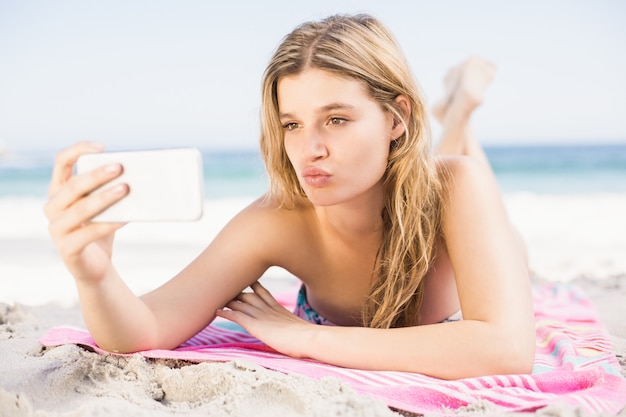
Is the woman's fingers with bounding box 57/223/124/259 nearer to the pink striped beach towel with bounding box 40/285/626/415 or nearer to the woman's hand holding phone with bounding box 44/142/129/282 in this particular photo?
the woman's hand holding phone with bounding box 44/142/129/282

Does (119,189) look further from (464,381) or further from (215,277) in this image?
(464,381)

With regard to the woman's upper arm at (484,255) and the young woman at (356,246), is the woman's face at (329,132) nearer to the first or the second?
the young woman at (356,246)

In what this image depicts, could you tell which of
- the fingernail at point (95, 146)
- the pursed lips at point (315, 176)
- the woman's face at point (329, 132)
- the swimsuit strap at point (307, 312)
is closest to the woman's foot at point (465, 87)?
the swimsuit strap at point (307, 312)

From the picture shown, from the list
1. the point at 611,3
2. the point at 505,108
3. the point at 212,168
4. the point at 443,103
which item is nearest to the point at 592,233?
the point at 443,103

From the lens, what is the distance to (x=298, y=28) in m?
2.42

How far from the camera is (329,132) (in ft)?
7.12

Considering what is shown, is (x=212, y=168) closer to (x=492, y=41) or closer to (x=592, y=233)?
(x=492, y=41)

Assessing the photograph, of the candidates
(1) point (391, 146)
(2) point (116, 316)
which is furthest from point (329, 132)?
(2) point (116, 316)

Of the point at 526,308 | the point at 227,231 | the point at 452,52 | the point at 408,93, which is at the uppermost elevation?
the point at 452,52

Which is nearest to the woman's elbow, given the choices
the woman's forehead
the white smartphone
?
the woman's forehead

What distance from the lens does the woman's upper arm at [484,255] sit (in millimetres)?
2104

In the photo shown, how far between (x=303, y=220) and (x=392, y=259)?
1.42ft

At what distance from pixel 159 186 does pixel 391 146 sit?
48.8 inches

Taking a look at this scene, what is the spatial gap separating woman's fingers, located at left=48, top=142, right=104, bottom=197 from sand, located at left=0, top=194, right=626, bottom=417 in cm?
64
